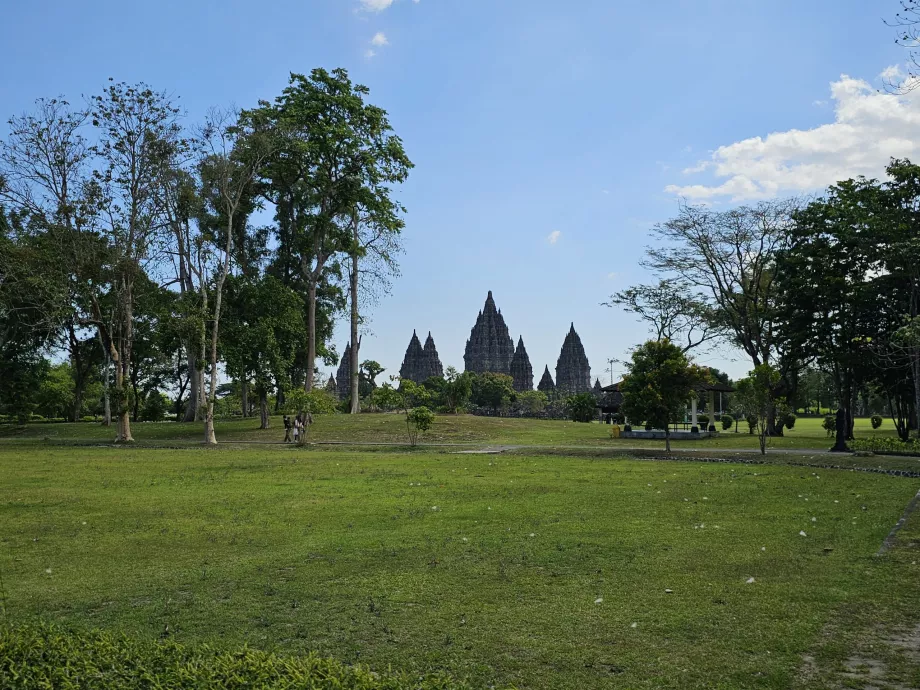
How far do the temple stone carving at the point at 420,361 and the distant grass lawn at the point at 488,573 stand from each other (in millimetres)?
103007

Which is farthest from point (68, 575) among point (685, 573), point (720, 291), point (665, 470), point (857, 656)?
point (720, 291)

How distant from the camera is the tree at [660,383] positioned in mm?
28969

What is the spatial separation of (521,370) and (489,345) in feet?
23.9

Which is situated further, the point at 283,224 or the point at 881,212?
the point at 283,224

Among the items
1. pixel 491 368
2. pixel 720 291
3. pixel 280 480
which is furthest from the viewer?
pixel 491 368

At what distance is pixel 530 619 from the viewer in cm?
597

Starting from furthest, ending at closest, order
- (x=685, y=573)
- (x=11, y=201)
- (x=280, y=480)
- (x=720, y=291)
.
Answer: (x=720, y=291), (x=11, y=201), (x=280, y=480), (x=685, y=573)

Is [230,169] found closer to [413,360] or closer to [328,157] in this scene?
[328,157]

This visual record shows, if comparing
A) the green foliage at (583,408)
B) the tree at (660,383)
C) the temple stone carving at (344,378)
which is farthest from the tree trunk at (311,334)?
the temple stone carving at (344,378)

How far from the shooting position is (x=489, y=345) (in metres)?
121

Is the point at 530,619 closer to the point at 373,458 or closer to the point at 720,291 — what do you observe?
the point at 373,458

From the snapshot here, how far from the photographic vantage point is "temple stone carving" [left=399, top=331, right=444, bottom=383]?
4641 inches

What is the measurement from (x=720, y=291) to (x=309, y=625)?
40.8m

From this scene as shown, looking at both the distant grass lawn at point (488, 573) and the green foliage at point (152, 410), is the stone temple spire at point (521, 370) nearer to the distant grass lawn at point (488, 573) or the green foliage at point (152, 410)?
the green foliage at point (152, 410)
